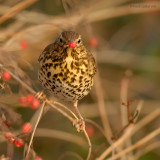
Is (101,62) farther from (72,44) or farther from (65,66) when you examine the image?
(72,44)

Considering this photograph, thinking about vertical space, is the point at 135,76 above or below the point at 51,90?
above

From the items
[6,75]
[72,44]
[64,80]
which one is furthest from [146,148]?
[6,75]

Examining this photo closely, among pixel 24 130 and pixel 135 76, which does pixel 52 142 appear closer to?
pixel 135 76

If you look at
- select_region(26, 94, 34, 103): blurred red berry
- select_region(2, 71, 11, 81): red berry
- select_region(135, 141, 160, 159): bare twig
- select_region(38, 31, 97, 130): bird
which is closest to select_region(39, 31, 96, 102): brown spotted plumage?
select_region(38, 31, 97, 130): bird

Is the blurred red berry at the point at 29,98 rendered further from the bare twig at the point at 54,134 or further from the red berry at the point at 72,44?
the bare twig at the point at 54,134

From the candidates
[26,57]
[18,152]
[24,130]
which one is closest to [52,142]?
[18,152]

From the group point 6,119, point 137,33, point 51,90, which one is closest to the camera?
point 6,119

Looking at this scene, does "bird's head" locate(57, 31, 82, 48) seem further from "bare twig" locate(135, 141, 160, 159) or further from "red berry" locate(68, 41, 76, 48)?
"bare twig" locate(135, 141, 160, 159)
